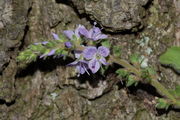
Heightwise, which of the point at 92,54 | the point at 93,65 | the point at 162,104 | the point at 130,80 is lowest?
the point at 162,104

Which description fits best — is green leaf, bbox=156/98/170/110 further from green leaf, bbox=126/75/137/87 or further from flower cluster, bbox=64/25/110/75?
flower cluster, bbox=64/25/110/75

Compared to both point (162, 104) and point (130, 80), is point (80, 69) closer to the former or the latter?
point (130, 80)

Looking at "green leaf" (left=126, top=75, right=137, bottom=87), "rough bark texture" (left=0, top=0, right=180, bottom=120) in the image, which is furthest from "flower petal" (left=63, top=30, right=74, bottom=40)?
"green leaf" (left=126, top=75, right=137, bottom=87)

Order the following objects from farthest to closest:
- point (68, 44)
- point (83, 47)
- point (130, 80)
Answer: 1. point (130, 80)
2. point (83, 47)
3. point (68, 44)

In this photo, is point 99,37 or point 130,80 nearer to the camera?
point 99,37

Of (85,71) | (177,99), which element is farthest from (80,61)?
(177,99)

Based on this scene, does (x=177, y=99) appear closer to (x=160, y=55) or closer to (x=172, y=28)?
(x=160, y=55)

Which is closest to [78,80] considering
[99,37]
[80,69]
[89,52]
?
[80,69]
